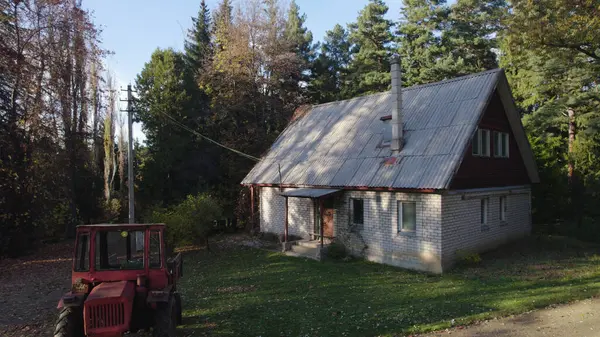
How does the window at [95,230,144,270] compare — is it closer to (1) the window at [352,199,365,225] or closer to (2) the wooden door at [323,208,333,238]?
(1) the window at [352,199,365,225]

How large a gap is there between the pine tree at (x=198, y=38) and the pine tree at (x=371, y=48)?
14302mm

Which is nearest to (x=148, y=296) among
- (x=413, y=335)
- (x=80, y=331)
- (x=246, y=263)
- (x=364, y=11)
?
(x=80, y=331)

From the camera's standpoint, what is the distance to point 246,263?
1598 cm

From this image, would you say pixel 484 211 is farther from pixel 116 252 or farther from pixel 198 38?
pixel 198 38

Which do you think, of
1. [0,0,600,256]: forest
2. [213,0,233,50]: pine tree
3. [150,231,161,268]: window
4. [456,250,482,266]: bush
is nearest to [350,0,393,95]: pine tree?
[0,0,600,256]: forest

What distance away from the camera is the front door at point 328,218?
1727cm

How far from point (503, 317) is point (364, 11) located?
34.7 metres

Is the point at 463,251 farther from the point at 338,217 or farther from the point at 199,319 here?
the point at 199,319

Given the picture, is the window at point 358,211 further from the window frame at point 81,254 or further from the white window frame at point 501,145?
the window frame at point 81,254

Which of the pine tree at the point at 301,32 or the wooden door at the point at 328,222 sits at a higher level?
the pine tree at the point at 301,32

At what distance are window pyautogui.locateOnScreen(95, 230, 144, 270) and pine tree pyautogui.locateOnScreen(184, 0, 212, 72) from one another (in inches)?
1248

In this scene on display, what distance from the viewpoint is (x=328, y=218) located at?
17531 millimetres

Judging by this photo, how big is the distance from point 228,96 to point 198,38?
16088mm

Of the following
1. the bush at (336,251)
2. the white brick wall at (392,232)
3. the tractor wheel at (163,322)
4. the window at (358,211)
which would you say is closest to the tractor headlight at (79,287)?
the tractor wheel at (163,322)
